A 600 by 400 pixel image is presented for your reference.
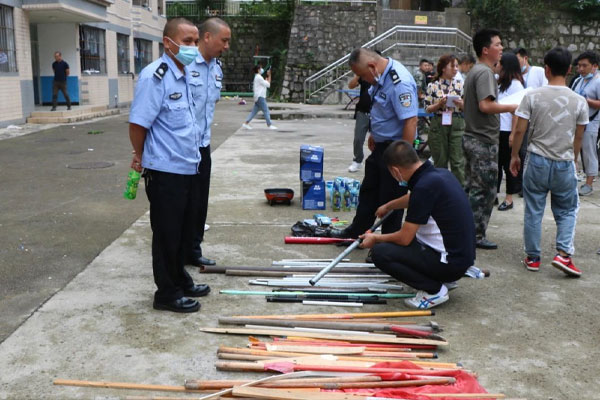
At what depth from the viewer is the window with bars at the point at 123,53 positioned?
2408 centimetres

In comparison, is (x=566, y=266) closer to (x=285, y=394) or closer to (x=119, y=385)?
(x=285, y=394)

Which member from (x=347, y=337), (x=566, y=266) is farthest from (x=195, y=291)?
(x=566, y=266)

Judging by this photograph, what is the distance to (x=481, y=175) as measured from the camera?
18.6ft

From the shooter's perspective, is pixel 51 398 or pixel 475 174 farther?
pixel 475 174

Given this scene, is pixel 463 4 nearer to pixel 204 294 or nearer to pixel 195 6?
pixel 195 6

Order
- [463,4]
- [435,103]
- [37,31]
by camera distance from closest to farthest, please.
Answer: [435,103] < [37,31] < [463,4]

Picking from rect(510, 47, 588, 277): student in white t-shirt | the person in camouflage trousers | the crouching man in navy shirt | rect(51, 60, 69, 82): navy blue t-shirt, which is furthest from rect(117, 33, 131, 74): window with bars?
the crouching man in navy shirt

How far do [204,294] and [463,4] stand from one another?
25.0m

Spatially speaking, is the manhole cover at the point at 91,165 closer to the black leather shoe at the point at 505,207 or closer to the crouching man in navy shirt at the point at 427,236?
the black leather shoe at the point at 505,207

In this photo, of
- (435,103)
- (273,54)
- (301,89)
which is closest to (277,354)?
(435,103)

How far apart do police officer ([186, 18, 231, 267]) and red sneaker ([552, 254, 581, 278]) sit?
2850mm

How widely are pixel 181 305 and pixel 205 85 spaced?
174 centimetres

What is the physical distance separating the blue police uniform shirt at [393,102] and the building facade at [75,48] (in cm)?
1287

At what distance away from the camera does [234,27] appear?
32281 millimetres
